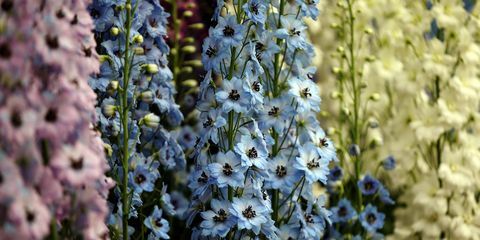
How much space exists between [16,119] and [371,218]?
8.29ft

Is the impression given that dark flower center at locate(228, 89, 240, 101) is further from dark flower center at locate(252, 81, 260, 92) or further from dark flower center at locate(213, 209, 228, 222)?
dark flower center at locate(213, 209, 228, 222)

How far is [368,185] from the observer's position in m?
4.31

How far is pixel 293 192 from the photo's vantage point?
133 inches

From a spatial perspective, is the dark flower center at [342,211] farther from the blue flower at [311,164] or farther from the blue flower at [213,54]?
the blue flower at [213,54]

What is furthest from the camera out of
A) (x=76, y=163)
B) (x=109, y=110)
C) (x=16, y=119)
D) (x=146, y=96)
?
(x=146, y=96)

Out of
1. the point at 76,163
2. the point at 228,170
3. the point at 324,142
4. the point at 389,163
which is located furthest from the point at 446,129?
the point at 76,163

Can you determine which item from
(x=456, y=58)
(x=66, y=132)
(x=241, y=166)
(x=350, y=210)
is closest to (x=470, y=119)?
(x=456, y=58)

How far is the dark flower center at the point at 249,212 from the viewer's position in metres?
3.08

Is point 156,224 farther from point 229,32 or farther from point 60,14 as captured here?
point 60,14

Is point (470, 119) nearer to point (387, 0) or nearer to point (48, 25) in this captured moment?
point (387, 0)

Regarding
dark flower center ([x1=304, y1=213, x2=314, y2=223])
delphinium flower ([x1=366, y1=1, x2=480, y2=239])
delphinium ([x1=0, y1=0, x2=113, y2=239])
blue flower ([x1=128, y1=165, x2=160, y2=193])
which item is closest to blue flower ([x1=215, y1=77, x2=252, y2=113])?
blue flower ([x1=128, y1=165, x2=160, y2=193])

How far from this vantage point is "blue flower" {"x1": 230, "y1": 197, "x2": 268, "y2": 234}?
3.04m

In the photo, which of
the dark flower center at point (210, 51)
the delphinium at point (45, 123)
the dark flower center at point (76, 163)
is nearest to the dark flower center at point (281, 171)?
the dark flower center at point (210, 51)

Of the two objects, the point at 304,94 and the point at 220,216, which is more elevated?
the point at 304,94
